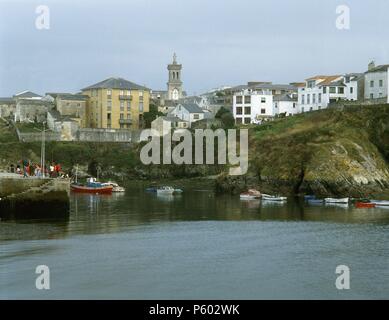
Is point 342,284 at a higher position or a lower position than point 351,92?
lower

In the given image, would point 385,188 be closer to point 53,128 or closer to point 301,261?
point 301,261

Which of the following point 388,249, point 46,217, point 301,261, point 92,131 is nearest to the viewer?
point 301,261

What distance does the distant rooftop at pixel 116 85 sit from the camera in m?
145

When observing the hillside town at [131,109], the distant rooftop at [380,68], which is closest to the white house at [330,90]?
the hillside town at [131,109]

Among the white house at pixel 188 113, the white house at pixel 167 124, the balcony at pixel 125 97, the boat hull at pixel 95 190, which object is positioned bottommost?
the boat hull at pixel 95 190

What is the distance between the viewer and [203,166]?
126m

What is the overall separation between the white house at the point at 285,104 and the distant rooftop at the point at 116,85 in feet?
85.2

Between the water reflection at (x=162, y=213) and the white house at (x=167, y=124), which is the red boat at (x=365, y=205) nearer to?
the water reflection at (x=162, y=213)

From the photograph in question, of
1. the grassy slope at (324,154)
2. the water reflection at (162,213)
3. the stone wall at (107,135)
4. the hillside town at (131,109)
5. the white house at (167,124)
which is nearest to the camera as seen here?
the water reflection at (162,213)

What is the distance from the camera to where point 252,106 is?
14388 centimetres

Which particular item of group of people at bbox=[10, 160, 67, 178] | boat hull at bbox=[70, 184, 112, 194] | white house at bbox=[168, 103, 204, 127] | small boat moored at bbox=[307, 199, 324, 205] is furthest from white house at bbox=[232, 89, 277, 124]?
small boat moored at bbox=[307, 199, 324, 205]

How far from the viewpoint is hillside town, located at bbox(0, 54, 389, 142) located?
430 feet

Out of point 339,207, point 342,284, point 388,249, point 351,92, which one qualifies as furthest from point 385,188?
point 342,284

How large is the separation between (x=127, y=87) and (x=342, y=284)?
4368 inches
